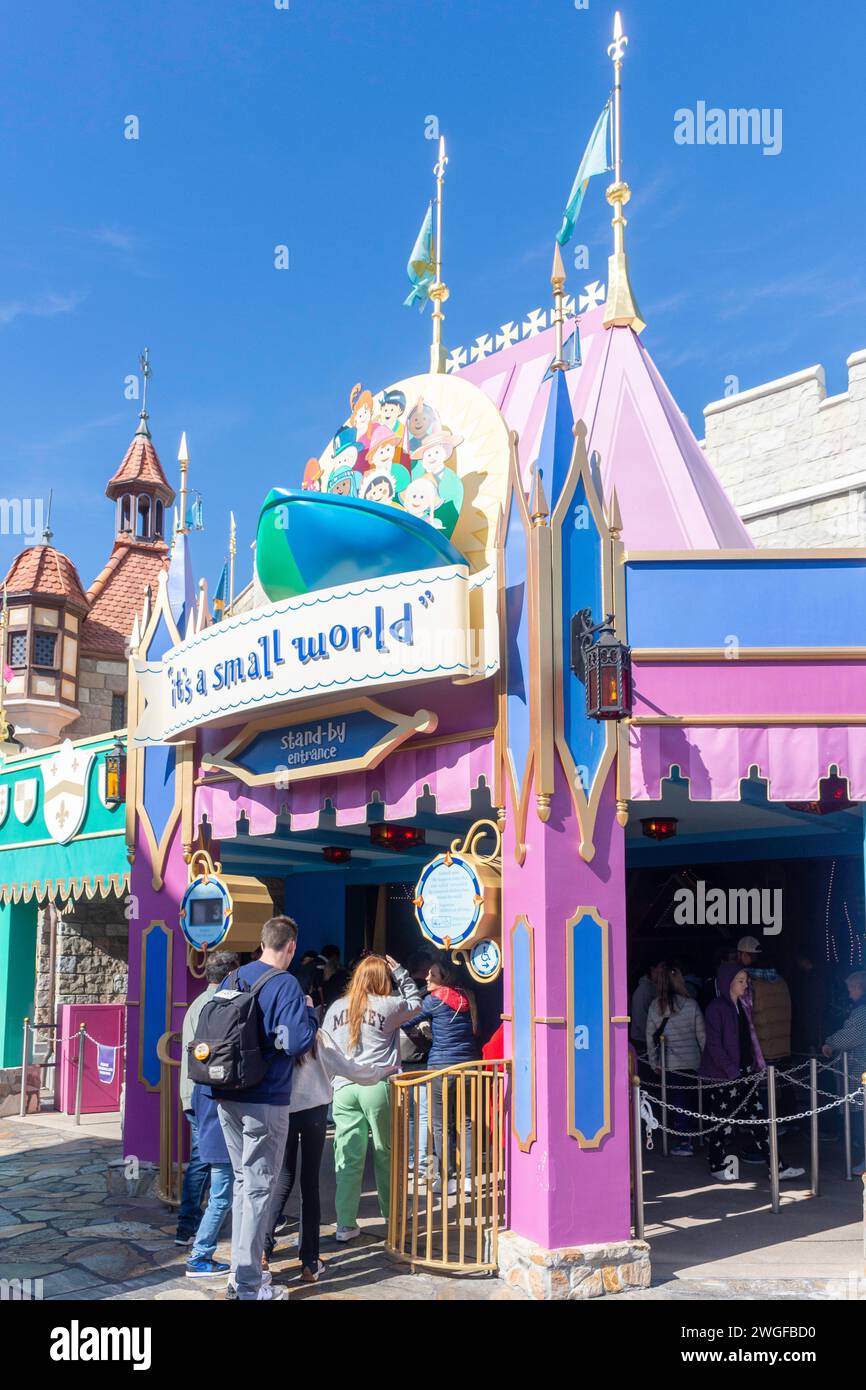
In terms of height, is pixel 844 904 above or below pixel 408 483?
below

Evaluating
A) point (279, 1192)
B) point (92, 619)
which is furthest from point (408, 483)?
point (92, 619)

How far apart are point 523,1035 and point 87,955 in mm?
12492

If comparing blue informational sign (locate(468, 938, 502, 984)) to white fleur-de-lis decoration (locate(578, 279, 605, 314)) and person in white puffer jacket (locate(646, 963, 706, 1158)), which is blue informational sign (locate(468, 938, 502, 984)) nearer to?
person in white puffer jacket (locate(646, 963, 706, 1158))

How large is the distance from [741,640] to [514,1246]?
13.1ft

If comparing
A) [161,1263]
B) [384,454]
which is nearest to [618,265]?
[384,454]

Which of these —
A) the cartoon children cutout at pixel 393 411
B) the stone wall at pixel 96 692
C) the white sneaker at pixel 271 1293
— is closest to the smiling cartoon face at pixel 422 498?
the cartoon children cutout at pixel 393 411

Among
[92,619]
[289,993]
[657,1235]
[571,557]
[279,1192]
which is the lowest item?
[657,1235]

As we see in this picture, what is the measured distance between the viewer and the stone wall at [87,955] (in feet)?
59.0

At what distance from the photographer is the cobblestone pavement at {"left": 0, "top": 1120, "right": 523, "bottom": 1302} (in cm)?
683

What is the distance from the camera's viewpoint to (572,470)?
773 centimetres

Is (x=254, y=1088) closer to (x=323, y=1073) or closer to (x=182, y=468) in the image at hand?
(x=323, y=1073)
